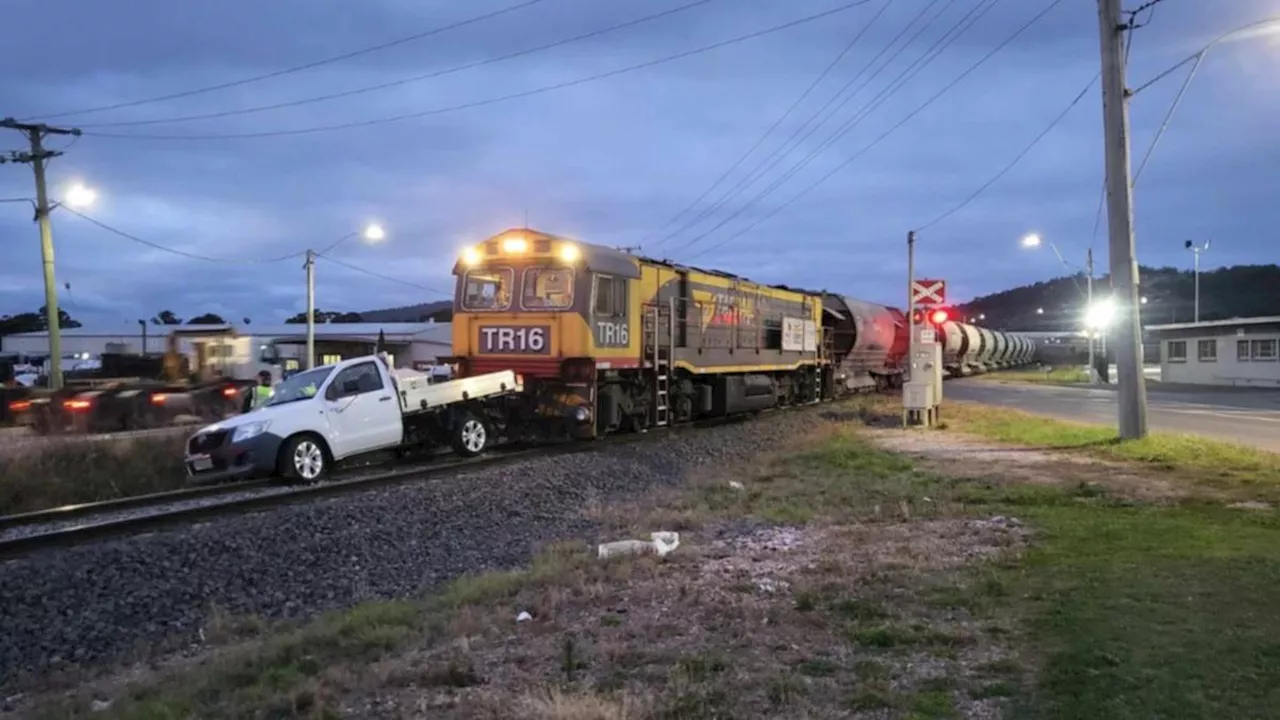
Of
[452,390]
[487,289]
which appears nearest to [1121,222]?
[487,289]

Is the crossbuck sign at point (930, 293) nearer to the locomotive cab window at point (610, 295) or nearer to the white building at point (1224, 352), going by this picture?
the locomotive cab window at point (610, 295)

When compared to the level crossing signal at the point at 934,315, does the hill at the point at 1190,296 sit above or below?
above

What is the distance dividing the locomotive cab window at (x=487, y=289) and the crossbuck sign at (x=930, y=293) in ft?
28.5

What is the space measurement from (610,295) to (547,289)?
1224 millimetres

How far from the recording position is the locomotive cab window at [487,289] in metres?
18.5

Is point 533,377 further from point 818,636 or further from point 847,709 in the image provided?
point 847,709

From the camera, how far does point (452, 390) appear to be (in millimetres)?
16281

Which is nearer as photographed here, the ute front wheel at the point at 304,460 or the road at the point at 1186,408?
the ute front wheel at the point at 304,460

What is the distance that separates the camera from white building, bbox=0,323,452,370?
3494cm

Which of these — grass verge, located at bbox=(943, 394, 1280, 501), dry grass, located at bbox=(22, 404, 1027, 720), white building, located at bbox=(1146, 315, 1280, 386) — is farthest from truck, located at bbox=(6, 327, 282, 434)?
white building, located at bbox=(1146, 315, 1280, 386)

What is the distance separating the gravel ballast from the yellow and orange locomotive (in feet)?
14.9

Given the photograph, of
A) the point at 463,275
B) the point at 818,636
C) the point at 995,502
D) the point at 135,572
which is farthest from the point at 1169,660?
the point at 463,275

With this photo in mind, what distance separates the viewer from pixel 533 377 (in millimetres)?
17969

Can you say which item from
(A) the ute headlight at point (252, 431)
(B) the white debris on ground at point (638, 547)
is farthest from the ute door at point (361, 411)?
(B) the white debris on ground at point (638, 547)
